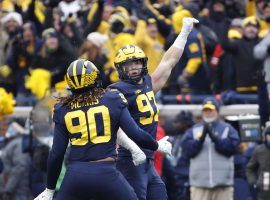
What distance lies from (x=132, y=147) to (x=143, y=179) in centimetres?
67

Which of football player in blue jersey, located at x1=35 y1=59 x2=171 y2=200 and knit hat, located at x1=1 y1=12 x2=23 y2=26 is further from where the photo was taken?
knit hat, located at x1=1 y1=12 x2=23 y2=26

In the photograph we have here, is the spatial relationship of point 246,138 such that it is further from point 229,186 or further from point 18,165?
point 18,165

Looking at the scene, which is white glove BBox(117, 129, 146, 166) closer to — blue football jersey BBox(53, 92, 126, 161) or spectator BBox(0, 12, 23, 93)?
blue football jersey BBox(53, 92, 126, 161)

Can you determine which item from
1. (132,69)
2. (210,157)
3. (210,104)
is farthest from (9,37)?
(132,69)

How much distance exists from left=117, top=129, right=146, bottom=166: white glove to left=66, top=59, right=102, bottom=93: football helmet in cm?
66

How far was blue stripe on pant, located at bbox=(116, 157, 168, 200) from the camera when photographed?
35.0 feet

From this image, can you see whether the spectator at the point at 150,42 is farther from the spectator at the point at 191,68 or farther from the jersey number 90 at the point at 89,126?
the jersey number 90 at the point at 89,126

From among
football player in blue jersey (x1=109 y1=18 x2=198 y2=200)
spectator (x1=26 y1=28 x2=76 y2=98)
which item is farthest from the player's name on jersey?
spectator (x1=26 y1=28 x2=76 y2=98)

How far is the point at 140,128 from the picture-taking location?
413 inches

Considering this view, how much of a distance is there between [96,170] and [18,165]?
19.5ft

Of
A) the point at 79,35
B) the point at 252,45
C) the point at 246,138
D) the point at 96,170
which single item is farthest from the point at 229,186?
the point at 96,170

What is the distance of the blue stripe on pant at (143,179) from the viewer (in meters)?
10.7

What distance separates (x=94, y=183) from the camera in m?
9.47

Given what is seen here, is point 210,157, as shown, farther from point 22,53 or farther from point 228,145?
point 22,53
